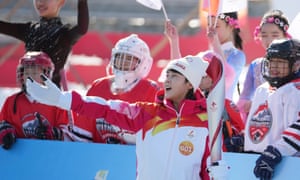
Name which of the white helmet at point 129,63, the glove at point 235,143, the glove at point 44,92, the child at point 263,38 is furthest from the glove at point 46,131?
the child at point 263,38

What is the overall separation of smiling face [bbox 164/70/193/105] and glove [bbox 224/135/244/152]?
0.78 metres

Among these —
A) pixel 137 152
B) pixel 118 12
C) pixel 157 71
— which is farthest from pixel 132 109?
pixel 118 12

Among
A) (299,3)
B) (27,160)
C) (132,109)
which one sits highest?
(299,3)

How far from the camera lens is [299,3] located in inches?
303

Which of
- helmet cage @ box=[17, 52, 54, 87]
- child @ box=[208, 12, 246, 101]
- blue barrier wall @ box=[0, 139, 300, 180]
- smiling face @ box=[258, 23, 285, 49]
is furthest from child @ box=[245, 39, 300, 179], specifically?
helmet cage @ box=[17, 52, 54, 87]

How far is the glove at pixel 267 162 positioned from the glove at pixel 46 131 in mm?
1487

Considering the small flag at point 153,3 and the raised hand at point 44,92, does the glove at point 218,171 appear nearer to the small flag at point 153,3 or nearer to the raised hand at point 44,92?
the raised hand at point 44,92

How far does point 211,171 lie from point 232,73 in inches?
59.3

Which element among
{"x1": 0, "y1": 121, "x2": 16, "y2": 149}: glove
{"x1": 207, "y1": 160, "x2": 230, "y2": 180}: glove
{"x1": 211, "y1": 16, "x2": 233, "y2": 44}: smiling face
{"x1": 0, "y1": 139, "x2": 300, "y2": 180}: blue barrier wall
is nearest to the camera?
{"x1": 207, "y1": 160, "x2": 230, "y2": 180}: glove

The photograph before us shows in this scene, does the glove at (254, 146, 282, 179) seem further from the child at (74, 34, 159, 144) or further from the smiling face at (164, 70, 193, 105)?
the child at (74, 34, 159, 144)

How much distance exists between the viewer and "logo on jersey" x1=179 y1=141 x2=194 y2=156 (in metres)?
5.81

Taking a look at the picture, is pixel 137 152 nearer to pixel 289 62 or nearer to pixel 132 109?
pixel 132 109

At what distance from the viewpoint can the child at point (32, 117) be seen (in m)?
6.75

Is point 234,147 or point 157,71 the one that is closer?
point 234,147
